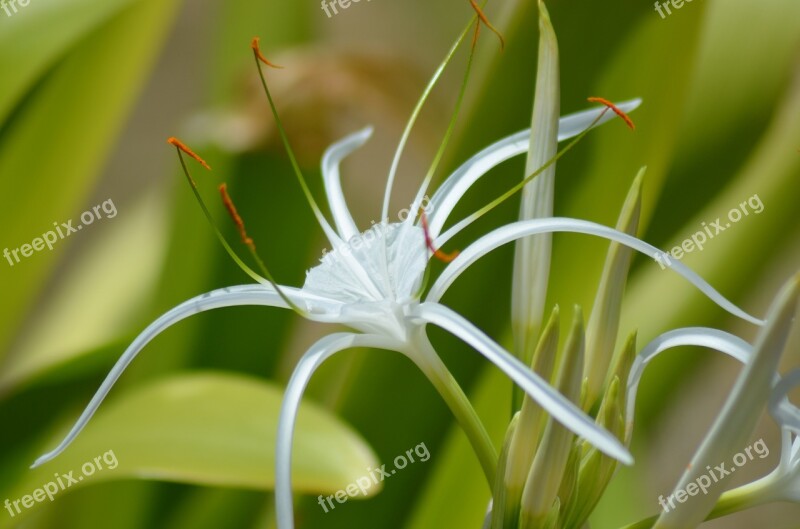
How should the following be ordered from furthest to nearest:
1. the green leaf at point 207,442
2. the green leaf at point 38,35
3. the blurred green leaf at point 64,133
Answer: the blurred green leaf at point 64,133 → the green leaf at point 38,35 → the green leaf at point 207,442

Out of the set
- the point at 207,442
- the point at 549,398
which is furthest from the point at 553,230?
the point at 207,442

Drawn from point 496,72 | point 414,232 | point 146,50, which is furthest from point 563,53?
point 146,50

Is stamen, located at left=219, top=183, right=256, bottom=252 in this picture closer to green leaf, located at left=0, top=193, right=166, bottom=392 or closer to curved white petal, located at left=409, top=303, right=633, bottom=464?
curved white petal, located at left=409, top=303, right=633, bottom=464

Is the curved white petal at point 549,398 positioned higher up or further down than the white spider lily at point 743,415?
higher up

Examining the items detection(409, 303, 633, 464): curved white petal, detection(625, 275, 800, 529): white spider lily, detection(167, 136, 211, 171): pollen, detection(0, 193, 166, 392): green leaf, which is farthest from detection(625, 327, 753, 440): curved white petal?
detection(0, 193, 166, 392): green leaf

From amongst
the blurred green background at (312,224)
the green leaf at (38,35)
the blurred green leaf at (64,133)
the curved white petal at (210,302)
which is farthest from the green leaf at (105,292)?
the curved white petal at (210,302)

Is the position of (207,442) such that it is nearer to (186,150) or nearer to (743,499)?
(186,150)

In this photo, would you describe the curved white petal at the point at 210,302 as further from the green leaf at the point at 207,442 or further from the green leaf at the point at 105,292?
the green leaf at the point at 105,292
